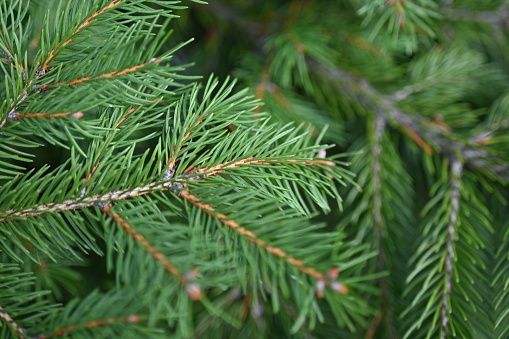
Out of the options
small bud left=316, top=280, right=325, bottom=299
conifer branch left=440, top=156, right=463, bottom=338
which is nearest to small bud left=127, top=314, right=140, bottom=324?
small bud left=316, top=280, right=325, bottom=299

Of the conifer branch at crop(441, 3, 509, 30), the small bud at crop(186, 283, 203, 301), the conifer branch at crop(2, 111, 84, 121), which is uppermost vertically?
the conifer branch at crop(2, 111, 84, 121)

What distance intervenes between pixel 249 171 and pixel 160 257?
0.35ft

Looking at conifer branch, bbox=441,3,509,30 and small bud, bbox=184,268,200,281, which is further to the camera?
conifer branch, bbox=441,3,509,30

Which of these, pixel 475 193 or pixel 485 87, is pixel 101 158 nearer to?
pixel 475 193

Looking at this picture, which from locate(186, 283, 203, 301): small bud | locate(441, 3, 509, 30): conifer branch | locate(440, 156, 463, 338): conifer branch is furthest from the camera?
locate(441, 3, 509, 30): conifer branch

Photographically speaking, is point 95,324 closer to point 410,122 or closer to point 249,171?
point 249,171

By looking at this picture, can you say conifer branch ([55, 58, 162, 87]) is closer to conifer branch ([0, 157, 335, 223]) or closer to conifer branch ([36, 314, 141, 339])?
conifer branch ([0, 157, 335, 223])

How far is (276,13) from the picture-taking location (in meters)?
0.72

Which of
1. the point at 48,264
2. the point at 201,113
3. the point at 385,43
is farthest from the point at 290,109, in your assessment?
the point at 48,264

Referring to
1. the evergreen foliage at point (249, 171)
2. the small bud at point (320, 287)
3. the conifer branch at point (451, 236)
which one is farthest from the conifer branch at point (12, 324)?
the conifer branch at point (451, 236)

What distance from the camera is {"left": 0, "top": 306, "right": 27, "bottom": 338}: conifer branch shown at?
35cm

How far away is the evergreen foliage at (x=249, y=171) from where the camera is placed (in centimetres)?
33

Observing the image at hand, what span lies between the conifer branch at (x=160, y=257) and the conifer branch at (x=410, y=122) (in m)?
0.41

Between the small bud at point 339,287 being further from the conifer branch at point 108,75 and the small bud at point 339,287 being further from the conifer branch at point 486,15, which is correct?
the conifer branch at point 486,15
